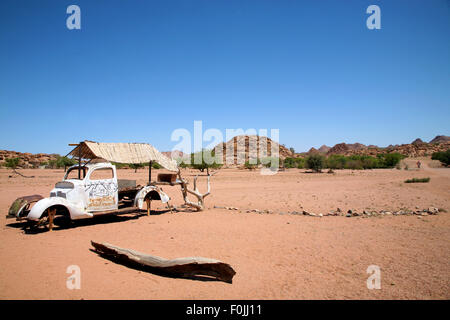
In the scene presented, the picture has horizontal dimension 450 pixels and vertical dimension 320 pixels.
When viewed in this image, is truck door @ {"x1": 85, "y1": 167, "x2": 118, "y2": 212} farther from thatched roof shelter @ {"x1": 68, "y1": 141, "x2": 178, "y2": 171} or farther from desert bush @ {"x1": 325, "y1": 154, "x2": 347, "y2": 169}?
desert bush @ {"x1": 325, "y1": 154, "x2": 347, "y2": 169}

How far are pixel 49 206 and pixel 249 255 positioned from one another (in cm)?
621

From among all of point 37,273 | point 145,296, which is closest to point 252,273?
point 145,296

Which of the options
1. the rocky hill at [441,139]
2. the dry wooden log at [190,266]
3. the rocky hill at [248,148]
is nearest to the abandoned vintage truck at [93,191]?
the dry wooden log at [190,266]

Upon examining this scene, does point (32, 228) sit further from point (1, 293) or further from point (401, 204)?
point (401, 204)

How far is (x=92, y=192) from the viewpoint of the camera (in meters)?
8.70

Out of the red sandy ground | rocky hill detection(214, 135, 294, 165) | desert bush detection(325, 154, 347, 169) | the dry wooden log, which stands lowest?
the red sandy ground

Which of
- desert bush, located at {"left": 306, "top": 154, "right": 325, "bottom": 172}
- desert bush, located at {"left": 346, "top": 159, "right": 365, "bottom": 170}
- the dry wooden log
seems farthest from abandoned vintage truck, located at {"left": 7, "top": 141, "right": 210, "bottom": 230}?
desert bush, located at {"left": 346, "top": 159, "right": 365, "bottom": 170}

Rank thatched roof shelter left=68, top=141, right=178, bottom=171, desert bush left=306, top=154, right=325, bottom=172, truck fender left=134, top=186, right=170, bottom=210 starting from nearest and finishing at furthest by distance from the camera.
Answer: thatched roof shelter left=68, top=141, right=178, bottom=171
truck fender left=134, top=186, right=170, bottom=210
desert bush left=306, top=154, right=325, bottom=172

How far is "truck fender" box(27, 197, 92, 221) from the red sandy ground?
1.74 feet

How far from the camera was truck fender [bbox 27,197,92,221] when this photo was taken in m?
7.46

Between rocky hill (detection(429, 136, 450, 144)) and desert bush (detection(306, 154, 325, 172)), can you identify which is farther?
rocky hill (detection(429, 136, 450, 144))

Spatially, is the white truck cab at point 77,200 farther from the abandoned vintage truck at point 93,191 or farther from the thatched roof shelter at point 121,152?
the thatched roof shelter at point 121,152
